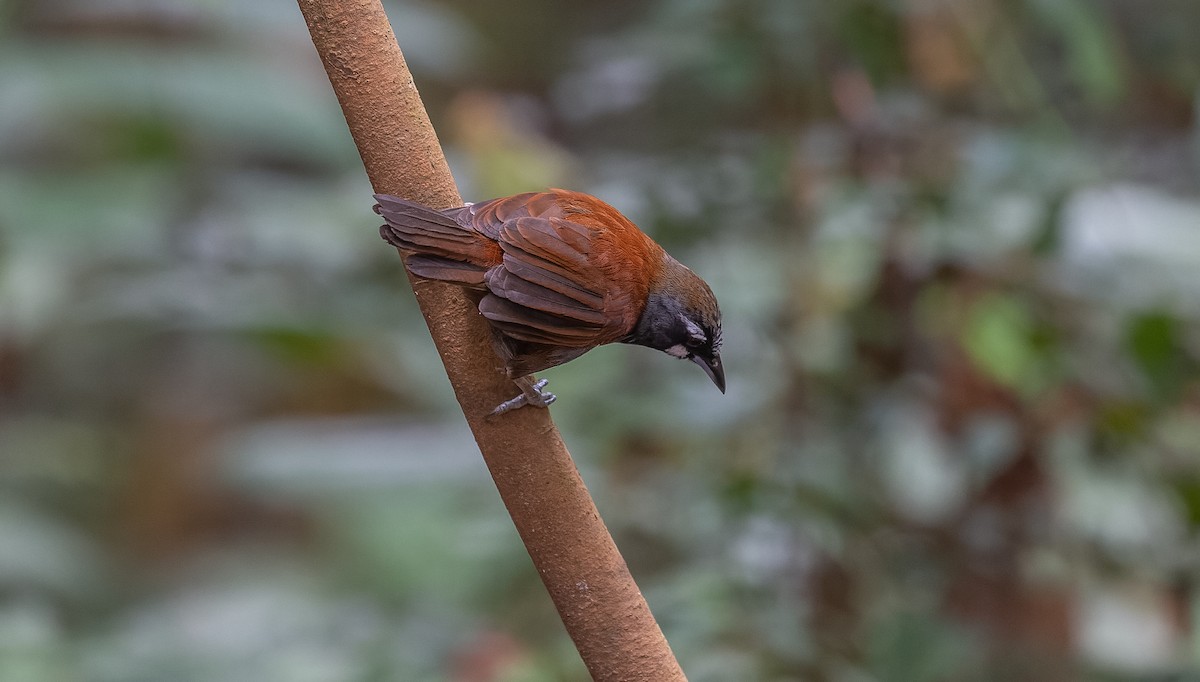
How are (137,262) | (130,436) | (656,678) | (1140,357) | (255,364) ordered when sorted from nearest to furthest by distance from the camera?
(656,678) < (1140,357) < (137,262) < (130,436) < (255,364)

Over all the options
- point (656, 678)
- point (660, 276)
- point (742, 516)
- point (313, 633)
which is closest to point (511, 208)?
point (660, 276)

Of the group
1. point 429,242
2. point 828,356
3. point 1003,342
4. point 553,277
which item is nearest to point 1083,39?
point 1003,342

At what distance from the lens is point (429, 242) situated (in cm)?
135

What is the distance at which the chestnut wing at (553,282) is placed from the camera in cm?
144

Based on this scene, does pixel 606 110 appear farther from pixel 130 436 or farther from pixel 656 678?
pixel 130 436

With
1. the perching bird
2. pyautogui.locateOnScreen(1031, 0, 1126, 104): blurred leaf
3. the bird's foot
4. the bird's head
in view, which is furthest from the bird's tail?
pyautogui.locateOnScreen(1031, 0, 1126, 104): blurred leaf

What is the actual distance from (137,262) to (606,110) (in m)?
1.79

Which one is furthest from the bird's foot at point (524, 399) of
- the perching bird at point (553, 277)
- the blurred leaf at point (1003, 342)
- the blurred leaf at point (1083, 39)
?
the blurred leaf at point (1083, 39)

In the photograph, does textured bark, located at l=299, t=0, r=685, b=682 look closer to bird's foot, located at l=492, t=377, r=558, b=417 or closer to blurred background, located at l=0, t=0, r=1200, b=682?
bird's foot, located at l=492, t=377, r=558, b=417

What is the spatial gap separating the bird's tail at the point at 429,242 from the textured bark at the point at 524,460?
0.17ft

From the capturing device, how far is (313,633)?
8.81ft

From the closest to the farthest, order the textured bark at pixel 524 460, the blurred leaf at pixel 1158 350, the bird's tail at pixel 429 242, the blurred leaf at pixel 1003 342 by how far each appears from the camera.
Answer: the textured bark at pixel 524 460
the bird's tail at pixel 429 242
the blurred leaf at pixel 1158 350
the blurred leaf at pixel 1003 342

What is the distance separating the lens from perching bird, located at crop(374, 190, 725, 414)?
136 cm

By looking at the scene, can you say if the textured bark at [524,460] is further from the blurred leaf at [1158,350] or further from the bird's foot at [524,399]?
the blurred leaf at [1158,350]
